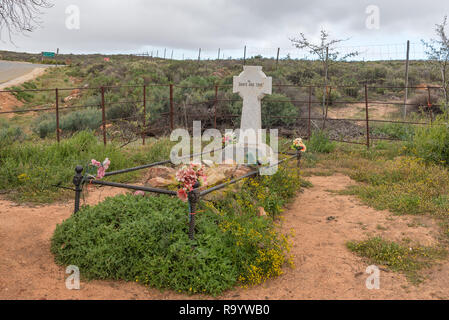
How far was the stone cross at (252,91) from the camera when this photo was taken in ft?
24.9

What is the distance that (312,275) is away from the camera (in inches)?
163

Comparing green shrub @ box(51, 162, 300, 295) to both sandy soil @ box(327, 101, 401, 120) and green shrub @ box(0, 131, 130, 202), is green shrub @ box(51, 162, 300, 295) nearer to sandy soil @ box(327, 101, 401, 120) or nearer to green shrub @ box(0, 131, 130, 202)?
green shrub @ box(0, 131, 130, 202)

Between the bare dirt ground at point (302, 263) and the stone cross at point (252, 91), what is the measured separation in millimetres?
2050

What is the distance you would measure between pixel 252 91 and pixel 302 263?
13.6 ft

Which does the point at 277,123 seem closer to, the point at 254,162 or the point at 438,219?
the point at 254,162

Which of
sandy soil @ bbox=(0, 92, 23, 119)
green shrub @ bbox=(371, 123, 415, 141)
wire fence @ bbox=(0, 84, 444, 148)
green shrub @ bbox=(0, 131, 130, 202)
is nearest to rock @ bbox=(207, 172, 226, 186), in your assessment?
green shrub @ bbox=(0, 131, 130, 202)

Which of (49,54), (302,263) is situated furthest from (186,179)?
(49,54)

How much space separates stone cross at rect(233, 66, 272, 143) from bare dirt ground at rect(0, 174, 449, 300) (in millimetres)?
2050

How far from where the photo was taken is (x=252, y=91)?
7680mm

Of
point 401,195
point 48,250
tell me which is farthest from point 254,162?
point 48,250

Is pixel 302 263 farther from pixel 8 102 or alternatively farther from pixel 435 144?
pixel 8 102

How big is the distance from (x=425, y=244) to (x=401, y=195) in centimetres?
173

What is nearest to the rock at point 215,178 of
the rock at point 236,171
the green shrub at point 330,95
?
the rock at point 236,171
